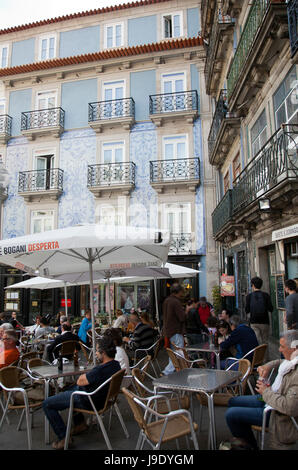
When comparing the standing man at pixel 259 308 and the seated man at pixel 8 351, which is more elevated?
the standing man at pixel 259 308

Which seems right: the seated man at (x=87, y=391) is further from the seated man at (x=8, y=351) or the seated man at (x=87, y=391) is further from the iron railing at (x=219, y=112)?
the iron railing at (x=219, y=112)

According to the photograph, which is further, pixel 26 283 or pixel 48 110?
pixel 48 110

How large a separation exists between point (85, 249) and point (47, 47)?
55.1 feet

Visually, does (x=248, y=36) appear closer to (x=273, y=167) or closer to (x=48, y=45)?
(x=273, y=167)

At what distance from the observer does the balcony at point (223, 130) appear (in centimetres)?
1186

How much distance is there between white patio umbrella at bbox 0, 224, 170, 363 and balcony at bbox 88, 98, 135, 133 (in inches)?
406

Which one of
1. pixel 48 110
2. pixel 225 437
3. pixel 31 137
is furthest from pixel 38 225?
pixel 225 437

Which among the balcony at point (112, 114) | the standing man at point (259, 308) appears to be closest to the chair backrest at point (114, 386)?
the standing man at point (259, 308)

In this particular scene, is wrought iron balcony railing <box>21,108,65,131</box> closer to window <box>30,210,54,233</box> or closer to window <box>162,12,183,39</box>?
window <box>30,210,54,233</box>

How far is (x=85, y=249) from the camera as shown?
247 inches

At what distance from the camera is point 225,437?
13.8 ft

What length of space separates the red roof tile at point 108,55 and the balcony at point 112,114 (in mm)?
2198
